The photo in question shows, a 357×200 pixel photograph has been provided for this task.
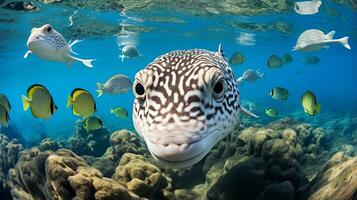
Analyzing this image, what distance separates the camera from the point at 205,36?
115ft

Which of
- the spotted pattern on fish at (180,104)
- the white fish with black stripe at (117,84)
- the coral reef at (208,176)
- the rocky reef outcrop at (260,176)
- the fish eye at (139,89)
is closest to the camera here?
the spotted pattern on fish at (180,104)

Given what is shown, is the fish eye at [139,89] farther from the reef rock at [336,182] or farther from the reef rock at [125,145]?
the reef rock at [125,145]

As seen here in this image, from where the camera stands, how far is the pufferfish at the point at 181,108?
287 cm

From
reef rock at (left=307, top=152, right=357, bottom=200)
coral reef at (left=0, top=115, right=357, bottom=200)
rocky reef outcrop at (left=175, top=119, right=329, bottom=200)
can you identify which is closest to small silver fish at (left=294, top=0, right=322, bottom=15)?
coral reef at (left=0, top=115, right=357, bottom=200)

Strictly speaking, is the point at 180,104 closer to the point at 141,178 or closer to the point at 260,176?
the point at 141,178

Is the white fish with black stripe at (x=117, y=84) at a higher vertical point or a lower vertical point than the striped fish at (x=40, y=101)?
lower

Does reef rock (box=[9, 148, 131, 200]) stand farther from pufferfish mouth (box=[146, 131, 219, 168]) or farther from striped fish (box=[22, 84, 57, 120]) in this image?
pufferfish mouth (box=[146, 131, 219, 168])

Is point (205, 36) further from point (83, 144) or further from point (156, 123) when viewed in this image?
point (156, 123)

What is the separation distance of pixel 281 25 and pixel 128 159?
87.9 ft

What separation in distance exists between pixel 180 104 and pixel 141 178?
2.43 meters

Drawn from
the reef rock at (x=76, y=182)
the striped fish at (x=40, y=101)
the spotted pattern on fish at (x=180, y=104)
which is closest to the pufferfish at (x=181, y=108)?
the spotted pattern on fish at (x=180, y=104)

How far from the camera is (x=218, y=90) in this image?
346 centimetres

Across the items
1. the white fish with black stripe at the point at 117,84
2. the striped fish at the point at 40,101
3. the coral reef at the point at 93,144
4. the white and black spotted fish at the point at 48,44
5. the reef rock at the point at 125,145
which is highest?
the white and black spotted fish at the point at 48,44

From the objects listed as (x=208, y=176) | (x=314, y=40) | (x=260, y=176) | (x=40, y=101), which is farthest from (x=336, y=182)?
(x=314, y=40)
